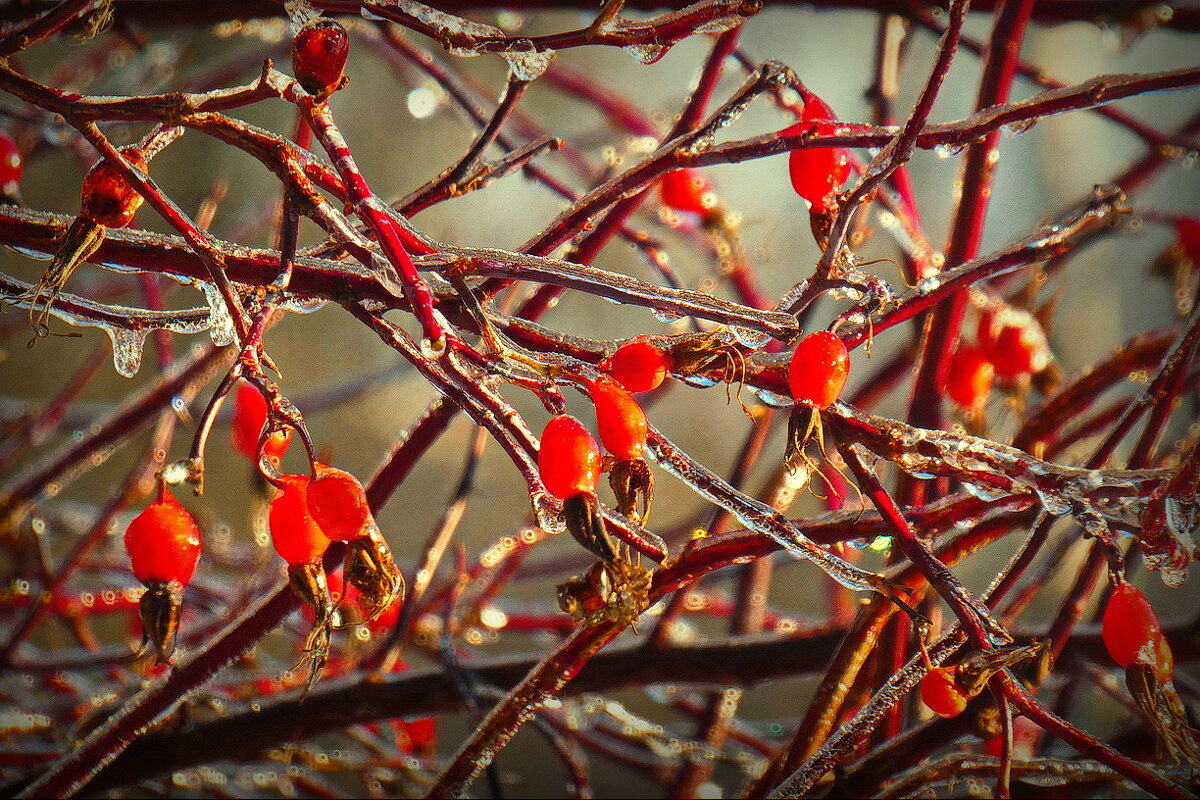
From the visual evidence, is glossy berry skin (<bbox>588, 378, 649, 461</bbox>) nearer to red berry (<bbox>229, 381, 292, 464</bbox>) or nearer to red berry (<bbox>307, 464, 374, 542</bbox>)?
red berry (<bbox>307, 464, 374, 542</bbox>)

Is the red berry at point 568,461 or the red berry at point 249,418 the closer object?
the red berry at point 568,461

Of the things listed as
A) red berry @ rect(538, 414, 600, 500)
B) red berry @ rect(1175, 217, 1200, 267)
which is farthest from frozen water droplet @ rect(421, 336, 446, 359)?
red berry @ rect(1175, 217, 1200, 267)

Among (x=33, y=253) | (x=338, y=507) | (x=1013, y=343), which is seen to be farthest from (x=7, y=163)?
(x=1013, y=343)

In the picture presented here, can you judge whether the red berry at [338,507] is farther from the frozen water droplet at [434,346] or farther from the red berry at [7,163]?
the red berry at [7,163]

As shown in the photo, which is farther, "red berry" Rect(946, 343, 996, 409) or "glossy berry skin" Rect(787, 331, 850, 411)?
"red berry" Rect(946, 343, 996, 409)

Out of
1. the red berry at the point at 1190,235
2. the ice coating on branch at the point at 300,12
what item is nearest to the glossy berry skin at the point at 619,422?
the ice coating on branch at the point at 300,12
